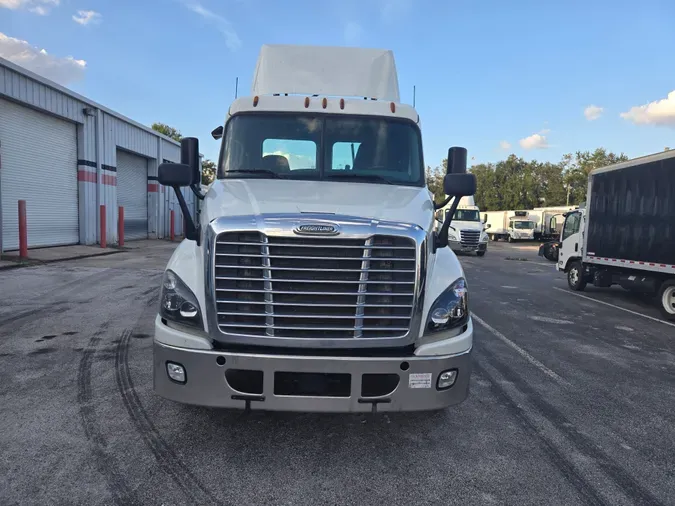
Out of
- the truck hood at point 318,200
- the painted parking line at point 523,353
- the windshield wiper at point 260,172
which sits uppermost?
the windshield wiper at point 260,172

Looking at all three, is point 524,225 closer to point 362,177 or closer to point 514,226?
point 514,226

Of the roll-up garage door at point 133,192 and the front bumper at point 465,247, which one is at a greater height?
the roll-up garage door at point 133,192

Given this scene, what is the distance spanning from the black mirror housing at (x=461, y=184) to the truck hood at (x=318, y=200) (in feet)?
0.77

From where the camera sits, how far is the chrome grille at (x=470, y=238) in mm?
23250

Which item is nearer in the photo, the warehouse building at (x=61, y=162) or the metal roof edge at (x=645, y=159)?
the metal roof edge at (x=645, y=159)

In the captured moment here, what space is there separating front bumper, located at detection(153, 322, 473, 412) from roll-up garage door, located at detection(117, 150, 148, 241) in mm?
22275

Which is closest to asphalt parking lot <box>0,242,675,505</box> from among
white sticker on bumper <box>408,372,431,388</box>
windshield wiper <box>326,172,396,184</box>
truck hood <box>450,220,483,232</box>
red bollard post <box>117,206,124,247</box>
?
white sticker on bumper <box>408,372,431,388</box>

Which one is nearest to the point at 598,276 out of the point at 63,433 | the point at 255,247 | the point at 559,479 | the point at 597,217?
the point at 597,217

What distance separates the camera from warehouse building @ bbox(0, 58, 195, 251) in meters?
14.9

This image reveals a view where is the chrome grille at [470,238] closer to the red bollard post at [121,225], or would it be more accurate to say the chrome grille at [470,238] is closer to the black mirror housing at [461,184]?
the red bollard post at [121,225]

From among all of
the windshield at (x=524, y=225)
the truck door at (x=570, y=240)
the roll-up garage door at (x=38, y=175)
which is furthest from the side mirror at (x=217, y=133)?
the windshield at (x=524, y=225)

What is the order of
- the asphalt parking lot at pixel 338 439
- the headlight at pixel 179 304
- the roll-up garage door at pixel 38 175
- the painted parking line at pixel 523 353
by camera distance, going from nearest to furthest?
the asphalt parking lot at pixel 338 439, the headlight at pixel 179 304, the painted parking line at pixel 523 353, the roll-up garage door at pixel 38 175

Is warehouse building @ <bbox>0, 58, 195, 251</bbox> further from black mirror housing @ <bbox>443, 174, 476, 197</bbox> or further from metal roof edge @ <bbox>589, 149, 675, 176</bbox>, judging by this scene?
metal roof edge @ <bbox>589, 149, 675, 176</bbox>

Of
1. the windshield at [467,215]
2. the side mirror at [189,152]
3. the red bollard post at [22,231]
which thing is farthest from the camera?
the windshield at [467,215]
